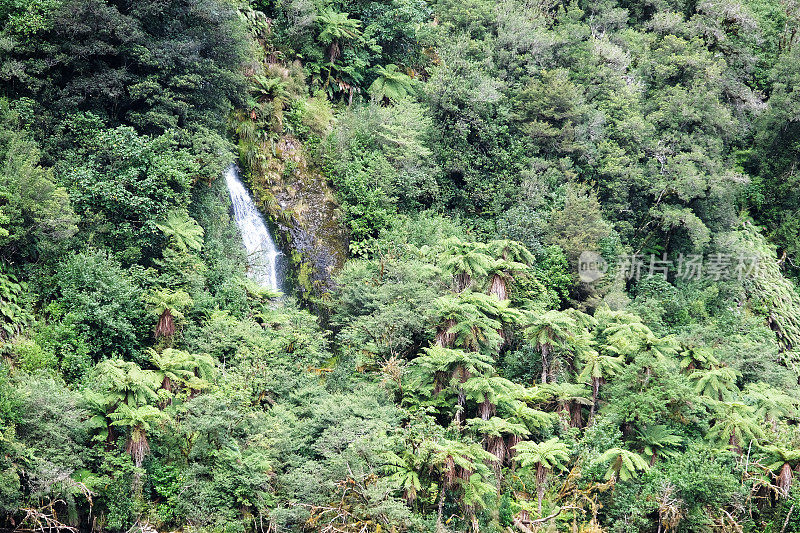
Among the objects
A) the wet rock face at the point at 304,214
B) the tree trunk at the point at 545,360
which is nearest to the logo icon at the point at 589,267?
the tree trunk at the point at 545,360

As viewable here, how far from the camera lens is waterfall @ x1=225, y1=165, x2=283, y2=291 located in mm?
21469

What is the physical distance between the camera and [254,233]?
21.8 metres

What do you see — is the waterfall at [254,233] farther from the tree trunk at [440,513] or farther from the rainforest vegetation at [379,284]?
the tree trunk at [440,513]

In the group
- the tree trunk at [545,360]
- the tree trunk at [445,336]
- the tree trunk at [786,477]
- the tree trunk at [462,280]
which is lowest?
the tree trunk at [786,477]

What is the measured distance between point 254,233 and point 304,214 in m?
1.79

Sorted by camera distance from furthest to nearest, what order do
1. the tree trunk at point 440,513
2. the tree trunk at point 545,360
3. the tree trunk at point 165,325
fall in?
1. the tree trunk at point 545,360
2. the tree trunk at point 165,325
3. the tree trunk at point 440,513

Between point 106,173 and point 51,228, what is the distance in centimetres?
214

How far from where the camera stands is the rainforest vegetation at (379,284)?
47.4 feet

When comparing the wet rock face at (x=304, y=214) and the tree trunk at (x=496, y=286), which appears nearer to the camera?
the tree trunk at (x=496, y=286)

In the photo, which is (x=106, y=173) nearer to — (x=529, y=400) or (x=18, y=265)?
(x=18, y=265)

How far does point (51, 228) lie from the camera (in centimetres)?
1600

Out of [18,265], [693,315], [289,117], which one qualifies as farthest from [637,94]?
[18,265]

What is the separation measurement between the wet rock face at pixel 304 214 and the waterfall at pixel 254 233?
410mm

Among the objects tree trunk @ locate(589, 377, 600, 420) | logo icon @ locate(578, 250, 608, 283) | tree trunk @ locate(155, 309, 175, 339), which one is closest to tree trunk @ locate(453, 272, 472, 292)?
tree trunk @ locate(589, 377, 600, 420)
